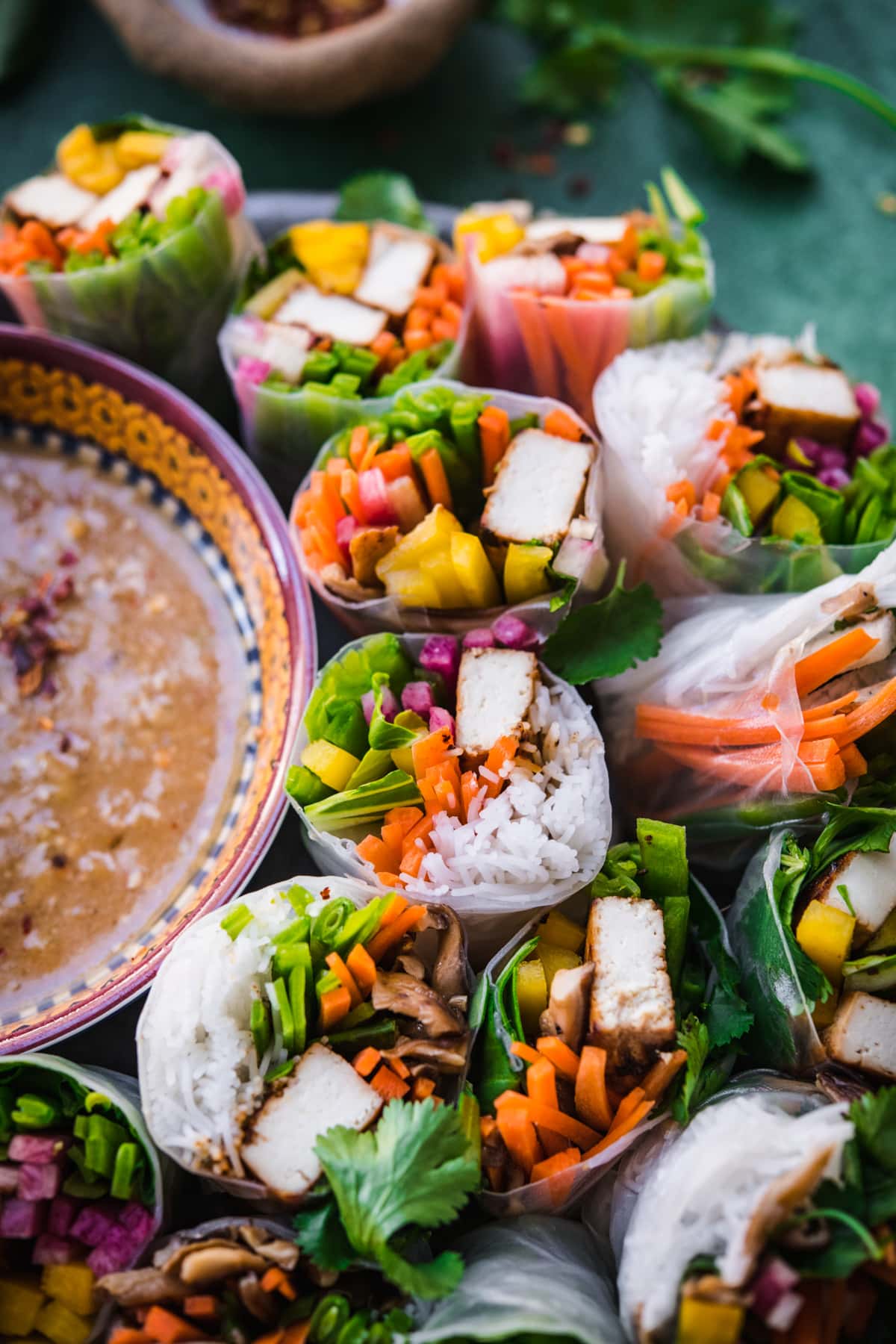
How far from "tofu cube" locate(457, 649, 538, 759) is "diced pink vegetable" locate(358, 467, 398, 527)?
0.26 metres

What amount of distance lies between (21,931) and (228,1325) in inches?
26.0

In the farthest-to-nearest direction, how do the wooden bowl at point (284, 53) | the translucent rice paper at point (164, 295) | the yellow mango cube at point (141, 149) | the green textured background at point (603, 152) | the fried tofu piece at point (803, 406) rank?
the green textured background at point (603, 152)
the wooden bowl at point (284, 53)
the yellow mango cube at point (141, 149)
the translucent rice paper at point (164, 295)
the fried tofu piece at point (803, 406)

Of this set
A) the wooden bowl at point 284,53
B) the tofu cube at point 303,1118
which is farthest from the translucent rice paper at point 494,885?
the wooden bowl at point 284,53

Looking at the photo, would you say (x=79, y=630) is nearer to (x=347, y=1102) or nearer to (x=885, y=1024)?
(x=347, y=1102)

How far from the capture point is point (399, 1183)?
123 centimetres

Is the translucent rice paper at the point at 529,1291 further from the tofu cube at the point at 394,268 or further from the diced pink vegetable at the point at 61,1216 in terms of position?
the tofu cube at the point at 394,268

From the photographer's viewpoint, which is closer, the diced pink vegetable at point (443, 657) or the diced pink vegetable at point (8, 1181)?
the diced pink vegetable at point (8, 1181)

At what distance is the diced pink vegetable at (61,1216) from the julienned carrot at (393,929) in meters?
0.49

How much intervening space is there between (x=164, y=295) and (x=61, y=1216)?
58.7 inches

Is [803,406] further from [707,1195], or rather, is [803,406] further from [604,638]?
[707,1195]

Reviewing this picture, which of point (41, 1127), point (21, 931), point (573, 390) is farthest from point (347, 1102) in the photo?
point (573, 390)

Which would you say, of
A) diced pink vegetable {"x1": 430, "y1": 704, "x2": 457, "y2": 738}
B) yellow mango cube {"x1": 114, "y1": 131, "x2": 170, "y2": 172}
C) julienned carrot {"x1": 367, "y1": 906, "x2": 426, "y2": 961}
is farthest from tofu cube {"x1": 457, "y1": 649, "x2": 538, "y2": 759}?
yellow mango cube {"x1": 114, "y1": 131, "x2": 170, "y2": 172}

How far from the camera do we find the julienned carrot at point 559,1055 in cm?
131

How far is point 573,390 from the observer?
6.40 ft
